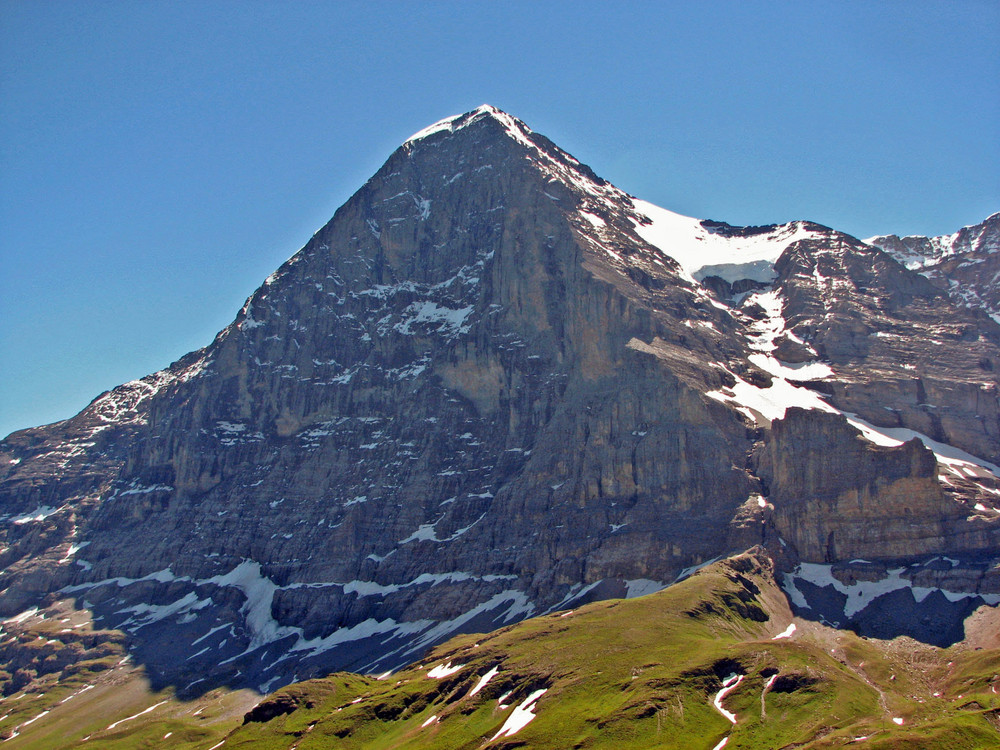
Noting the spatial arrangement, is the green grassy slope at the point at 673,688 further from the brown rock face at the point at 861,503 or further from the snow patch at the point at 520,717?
the brown rock face at the point at 861,503

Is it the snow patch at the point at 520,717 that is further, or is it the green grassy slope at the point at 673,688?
the snow patch at the point at 520,717

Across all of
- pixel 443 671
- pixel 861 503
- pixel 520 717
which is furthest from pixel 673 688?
pixel 861 503

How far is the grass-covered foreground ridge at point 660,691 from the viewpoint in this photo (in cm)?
10562

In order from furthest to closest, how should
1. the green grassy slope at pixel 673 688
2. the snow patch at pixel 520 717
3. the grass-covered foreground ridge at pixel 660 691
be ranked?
the snow patch at pixel 520 717 < the grass-covered foreground ridge at pixel 660 691 < the green grassy slope at pixel 673 688

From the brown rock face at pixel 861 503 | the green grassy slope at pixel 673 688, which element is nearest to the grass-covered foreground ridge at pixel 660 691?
the green grassy slope at pixel 673 688

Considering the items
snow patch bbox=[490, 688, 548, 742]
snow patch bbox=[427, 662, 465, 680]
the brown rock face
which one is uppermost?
the brown rock face

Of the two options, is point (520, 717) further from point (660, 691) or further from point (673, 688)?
point (673, 688)

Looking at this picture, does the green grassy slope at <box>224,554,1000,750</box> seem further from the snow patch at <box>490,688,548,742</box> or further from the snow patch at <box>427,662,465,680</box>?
the snow patch at <box>427,662,465,680</box>

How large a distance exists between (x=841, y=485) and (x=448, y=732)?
100 metres

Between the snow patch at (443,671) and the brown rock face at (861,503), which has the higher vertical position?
the brown rock face at (861,503)

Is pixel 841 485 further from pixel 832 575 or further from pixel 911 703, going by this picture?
pixel 911 703

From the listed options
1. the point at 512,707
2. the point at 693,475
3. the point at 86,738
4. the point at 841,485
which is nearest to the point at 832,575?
the point at 841,485

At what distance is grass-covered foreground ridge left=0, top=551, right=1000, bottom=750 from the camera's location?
106m

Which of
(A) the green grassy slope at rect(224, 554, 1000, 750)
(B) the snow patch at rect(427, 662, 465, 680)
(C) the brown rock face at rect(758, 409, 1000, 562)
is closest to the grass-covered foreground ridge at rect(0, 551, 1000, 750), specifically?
(A) the green grassy slope at rect(224, 554, 1000, 750)
